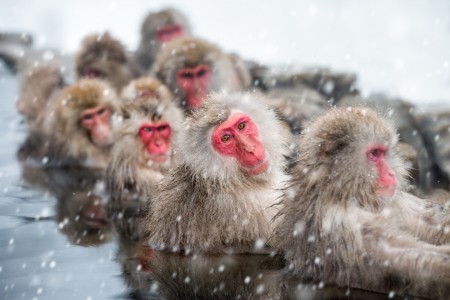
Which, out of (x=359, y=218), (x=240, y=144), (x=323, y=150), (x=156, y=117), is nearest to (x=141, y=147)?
(x=156, y=117)

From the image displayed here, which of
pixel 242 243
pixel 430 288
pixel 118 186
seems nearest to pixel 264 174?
pixel 242 243

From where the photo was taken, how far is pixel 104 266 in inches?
128

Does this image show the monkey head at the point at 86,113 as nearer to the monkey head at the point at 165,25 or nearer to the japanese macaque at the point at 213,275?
the monkey head at the point at 165,25

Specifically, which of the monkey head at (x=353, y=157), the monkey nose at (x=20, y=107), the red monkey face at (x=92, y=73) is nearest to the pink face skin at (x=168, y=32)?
the red monkey face at (x=92, y=73)

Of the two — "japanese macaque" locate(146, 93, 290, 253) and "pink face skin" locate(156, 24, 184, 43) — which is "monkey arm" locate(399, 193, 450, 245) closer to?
"japanese macaque" locate(146, 93, 290, 253)

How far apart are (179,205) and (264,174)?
1.89 feet

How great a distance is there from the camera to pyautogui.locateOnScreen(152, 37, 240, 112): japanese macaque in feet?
21.9

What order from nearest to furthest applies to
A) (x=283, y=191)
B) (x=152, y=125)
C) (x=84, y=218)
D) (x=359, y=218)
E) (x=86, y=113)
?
(x=359, y=218) < (x=283, y=191) < (x=84, y=218) < (x=152, y=125) < (x=86, y=113)

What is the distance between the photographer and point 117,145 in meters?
5.04

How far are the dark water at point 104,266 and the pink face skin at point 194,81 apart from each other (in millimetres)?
2267

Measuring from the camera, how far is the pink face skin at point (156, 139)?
488 cm

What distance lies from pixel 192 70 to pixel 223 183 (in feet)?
12.5

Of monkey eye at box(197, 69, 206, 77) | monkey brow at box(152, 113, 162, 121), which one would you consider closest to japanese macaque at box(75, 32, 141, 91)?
monkey eye at box(197, 69, 206, 77)

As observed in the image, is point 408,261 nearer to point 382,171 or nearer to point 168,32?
point 382,171
